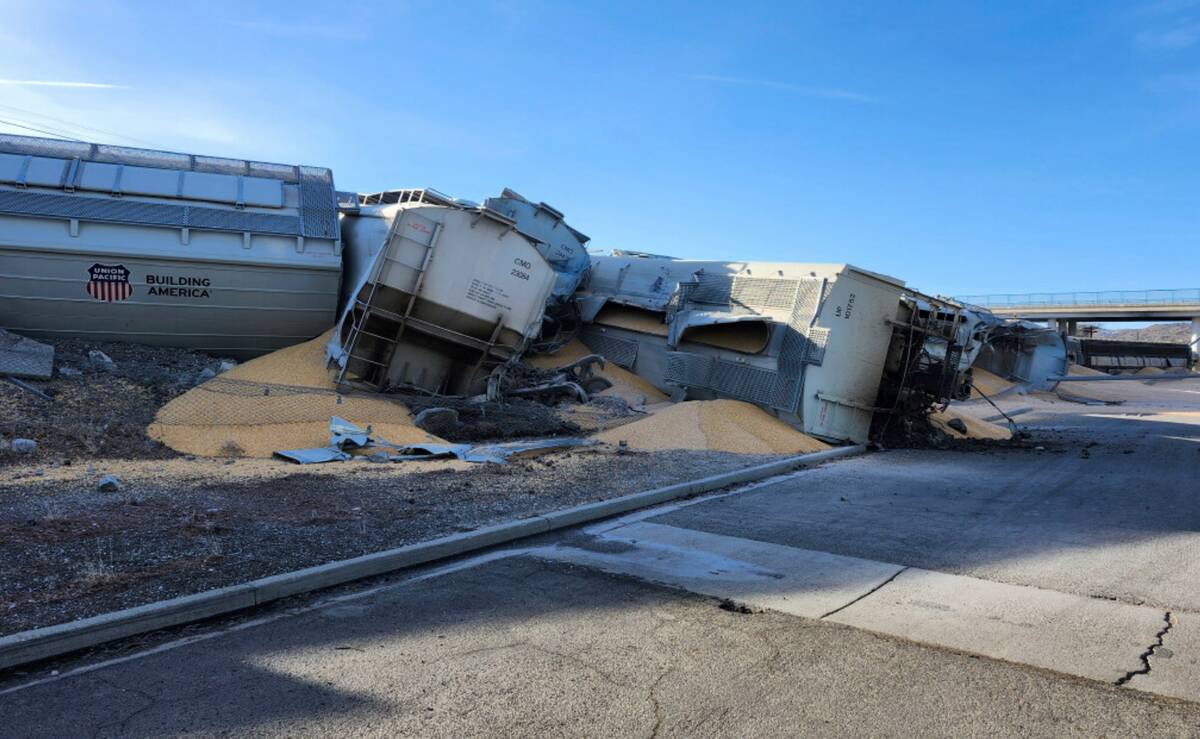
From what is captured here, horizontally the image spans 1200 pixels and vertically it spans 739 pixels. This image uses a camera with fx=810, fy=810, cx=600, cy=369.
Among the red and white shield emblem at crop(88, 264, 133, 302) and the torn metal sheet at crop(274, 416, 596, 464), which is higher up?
the red and white shield emblem at crop(88, 264, 133, 302)

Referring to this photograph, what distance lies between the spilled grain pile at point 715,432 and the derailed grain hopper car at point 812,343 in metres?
0.73

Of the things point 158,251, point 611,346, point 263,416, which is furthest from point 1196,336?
point 158,251

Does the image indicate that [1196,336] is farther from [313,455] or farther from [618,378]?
[313,455]

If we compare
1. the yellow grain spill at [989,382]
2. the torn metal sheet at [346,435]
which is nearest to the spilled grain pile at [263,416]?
the torn metal sheet at [346,435]

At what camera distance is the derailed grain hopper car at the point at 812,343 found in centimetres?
1380

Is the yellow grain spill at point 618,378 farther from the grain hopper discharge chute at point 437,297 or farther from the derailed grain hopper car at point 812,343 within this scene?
the grain hopper discharge chute at point 437,297

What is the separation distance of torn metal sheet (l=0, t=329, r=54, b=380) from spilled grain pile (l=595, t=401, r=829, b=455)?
781cm

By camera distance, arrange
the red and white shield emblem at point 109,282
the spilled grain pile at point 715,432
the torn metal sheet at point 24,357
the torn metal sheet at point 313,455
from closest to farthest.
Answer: the torn metal sheet at point 313,455 → the torn metal sheet at point 24,357 → the spilled grain pile at point 715,432 → the red and white shield emblem at point 109,282

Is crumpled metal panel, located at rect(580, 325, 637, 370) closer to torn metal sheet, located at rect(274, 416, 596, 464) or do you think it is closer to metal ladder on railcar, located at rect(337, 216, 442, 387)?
metal ladder on railcar, located at rect(337, 216, 442, 387)

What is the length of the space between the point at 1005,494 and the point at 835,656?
6.27m

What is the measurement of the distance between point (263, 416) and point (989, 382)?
95.2 feet

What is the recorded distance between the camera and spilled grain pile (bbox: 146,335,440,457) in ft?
33.0

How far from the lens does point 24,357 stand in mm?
11219

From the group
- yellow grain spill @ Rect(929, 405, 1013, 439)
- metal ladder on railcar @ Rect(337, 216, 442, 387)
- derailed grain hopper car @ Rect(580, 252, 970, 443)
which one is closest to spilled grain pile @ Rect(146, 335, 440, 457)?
metal ladder on railcar @ Rect(337, 216, 442, 387)
